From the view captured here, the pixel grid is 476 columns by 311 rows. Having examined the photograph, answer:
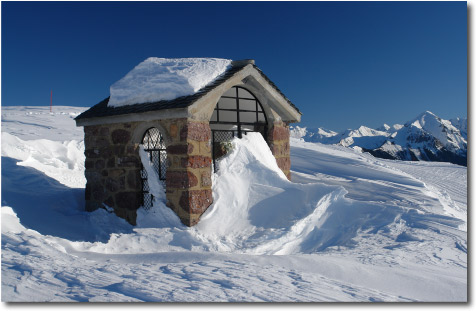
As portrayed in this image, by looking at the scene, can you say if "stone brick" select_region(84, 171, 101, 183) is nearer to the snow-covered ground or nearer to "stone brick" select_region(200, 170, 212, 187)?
the snow-covered ground

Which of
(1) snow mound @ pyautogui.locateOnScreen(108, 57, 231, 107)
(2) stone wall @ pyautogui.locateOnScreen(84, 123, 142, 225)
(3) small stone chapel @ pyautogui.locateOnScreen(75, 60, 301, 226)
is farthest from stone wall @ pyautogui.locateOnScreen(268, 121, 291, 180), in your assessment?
(2) stone wall @ pyautogui.locateOnScreen(84, 123, 142, 225)

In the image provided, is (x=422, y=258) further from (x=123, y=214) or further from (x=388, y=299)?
(x=123, y=214)

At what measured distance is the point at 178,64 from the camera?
729 cm

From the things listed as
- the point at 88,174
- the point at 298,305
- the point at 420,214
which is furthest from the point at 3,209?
the point at 420,214

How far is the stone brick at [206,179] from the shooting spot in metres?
6.54

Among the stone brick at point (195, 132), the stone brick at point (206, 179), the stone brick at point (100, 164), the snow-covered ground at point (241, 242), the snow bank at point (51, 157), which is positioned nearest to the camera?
the snow-covered ground at point (241, 242)

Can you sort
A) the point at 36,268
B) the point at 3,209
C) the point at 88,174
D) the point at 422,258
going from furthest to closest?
the point at 88,174 < the point at 3,209 < the point at 422,258 < the point at 36,268

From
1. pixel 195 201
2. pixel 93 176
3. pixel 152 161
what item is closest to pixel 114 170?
pixel 93 176

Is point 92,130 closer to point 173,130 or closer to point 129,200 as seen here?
point 129,200

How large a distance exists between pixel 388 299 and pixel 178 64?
5.41m

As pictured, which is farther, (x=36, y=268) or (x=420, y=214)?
(x=420, y=214)

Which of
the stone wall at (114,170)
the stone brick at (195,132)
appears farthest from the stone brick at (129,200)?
the stone brick at (195,132)

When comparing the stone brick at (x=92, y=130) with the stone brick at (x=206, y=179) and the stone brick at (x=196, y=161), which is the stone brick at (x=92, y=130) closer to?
the stone brick at (x=196, y=161)

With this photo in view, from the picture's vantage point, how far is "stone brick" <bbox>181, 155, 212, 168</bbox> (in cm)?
634
